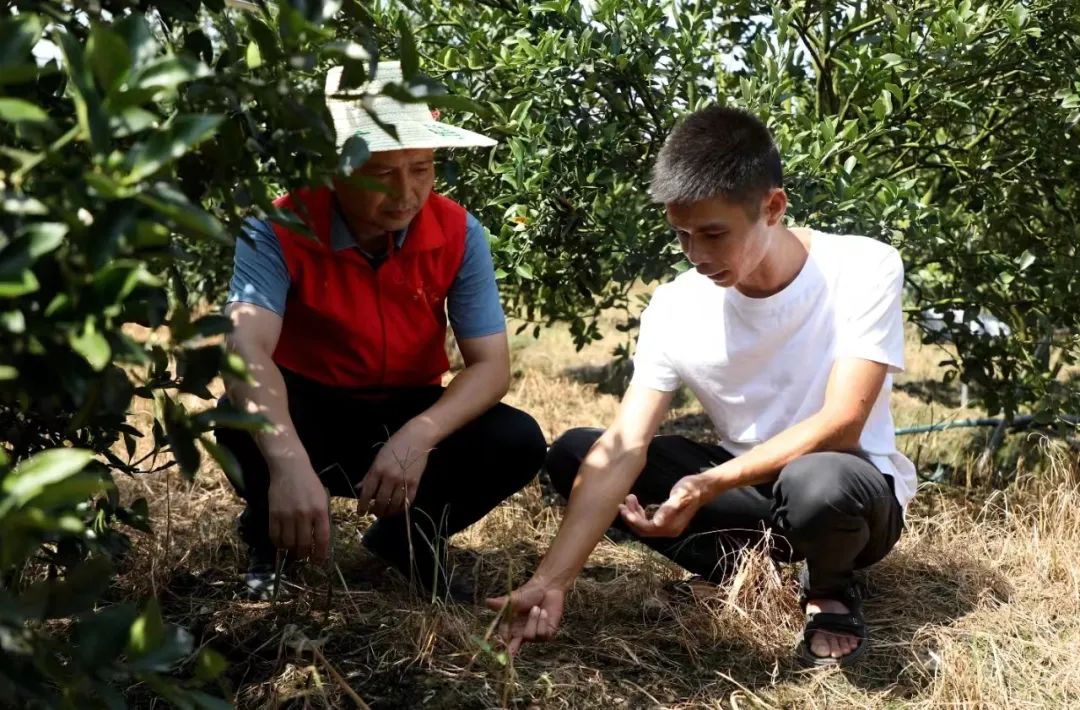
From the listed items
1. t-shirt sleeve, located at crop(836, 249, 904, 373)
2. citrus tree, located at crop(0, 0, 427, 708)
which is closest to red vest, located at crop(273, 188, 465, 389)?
t-shirt sleeve, located at crop(836, 249, 904, 373)

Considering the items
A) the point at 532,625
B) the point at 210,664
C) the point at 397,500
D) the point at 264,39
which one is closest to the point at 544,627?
the point at 532,625

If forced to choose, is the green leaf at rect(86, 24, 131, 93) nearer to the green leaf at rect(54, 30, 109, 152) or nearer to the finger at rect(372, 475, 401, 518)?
the green leaf at rect(54, 30, 109, 152)

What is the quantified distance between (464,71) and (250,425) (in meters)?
2.44

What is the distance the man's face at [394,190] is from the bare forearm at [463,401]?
38 cm

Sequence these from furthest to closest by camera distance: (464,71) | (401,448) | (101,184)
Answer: (464,71), (401,448), (101,184)

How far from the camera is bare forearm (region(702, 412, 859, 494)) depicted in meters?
2.62

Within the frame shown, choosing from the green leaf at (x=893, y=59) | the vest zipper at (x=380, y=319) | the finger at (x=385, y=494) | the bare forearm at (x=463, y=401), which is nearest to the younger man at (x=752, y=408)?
the bare forearm at (x=463, y=401)

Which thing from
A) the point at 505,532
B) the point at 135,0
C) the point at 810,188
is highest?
the point at 135,0

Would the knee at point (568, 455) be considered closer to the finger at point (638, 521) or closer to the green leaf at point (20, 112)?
the finger at point (638, 521)

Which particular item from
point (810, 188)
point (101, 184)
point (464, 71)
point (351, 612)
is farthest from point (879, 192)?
point (101, 184)

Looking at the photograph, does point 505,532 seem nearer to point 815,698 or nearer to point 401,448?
point 401,448

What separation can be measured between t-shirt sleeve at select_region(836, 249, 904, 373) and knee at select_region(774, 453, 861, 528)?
9.9 inches

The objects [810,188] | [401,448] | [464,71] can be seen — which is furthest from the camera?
[464,71]

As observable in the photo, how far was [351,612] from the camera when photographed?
2686mm
